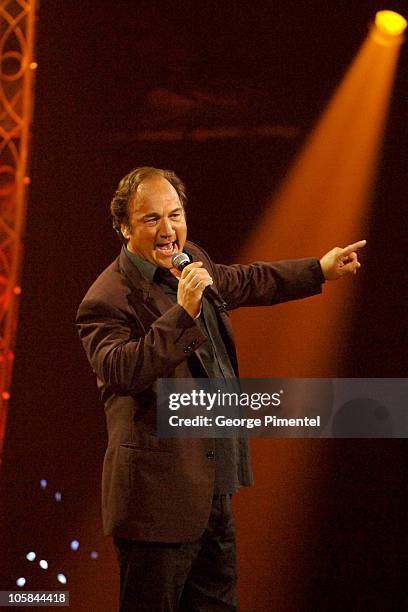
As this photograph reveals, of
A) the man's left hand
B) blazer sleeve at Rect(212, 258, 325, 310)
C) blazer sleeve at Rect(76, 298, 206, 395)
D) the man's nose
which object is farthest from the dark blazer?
the man's left hand

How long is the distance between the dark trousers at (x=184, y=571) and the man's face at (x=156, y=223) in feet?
1.91

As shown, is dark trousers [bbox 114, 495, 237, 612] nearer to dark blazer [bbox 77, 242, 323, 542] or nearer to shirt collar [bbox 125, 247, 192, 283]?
dark blazer [bbox 77, 242, 323, 542]

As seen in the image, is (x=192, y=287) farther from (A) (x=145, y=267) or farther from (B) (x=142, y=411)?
(B) (x=142, y=411)

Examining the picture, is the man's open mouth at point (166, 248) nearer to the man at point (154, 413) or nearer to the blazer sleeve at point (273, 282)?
the man at point (154, 413)

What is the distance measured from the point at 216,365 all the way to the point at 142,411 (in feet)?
0.68

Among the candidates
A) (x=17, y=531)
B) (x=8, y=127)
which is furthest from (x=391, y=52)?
(x=17, y=531)

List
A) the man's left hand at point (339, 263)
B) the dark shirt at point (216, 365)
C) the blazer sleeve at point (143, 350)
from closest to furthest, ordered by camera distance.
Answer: the blazer sleeve at point (143, 350) → the dark shirt at point (216, 365) → the man's left hand at point (339, 263)

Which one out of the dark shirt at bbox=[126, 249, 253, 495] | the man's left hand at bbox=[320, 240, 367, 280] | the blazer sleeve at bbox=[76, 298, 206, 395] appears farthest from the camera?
the man's left hand at bbox=[320, 240, 367, 280]

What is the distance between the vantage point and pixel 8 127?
2586 millimetres

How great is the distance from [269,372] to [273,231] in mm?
445

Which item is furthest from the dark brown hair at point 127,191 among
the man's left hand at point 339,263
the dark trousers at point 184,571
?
the dark trousers at point 184,571

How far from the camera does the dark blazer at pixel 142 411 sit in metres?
1.81

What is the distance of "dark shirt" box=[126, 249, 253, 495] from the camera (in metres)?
1.95

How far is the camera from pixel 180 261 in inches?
74.4
